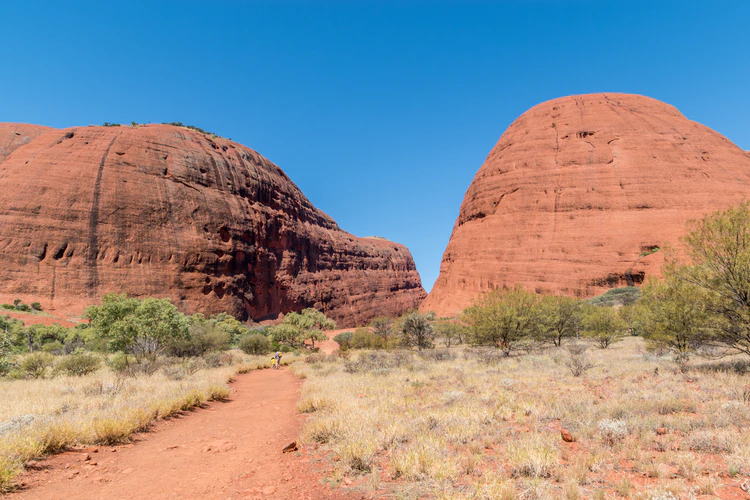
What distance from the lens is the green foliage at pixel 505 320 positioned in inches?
736

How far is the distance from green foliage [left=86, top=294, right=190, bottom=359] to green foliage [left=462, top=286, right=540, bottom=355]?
1640 centimetres

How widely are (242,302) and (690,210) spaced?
2356 inches

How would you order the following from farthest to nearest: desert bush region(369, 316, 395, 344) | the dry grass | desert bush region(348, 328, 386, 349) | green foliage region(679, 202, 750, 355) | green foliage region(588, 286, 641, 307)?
green foliage region(588, 286, 641, 307) < desert bush region(369, 316, 395, 344) < desert bush region(348, 328, 386, 349) < green foliage region(679, 202, 750, 355) < the dry grass

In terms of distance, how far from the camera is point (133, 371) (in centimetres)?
A: 1367

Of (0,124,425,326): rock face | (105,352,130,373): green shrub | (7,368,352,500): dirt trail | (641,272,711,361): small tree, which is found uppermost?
(0,124,425,326): rock face

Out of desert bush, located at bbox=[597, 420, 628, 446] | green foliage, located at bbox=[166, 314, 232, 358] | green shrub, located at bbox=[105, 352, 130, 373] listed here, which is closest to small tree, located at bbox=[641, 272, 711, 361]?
desert bush, located at bbox=[597, 420, 628, 446]

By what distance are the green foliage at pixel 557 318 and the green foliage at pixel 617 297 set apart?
1014cm

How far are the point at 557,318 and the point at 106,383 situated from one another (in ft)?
77.3

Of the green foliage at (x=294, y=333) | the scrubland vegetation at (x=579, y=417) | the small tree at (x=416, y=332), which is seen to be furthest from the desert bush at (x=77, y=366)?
the green foliage at (x=294, y=333)

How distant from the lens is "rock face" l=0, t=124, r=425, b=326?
1551 inches

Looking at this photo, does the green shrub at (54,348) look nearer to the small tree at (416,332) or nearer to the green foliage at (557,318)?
the small tree at (416,332)

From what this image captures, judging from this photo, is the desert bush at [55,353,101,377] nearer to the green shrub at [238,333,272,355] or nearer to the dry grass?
the dry grass

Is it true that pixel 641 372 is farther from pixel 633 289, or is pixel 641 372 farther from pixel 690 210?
pixel 690 210

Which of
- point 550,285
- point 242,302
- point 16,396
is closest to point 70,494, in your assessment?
point 16,396
